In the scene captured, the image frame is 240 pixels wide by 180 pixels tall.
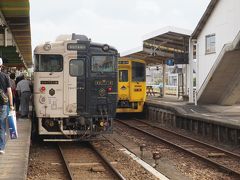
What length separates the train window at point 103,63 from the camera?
488 inches

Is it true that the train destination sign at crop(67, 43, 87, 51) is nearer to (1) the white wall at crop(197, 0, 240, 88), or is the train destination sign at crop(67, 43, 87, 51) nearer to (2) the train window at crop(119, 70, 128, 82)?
(1) the white wall at crop(197, 0, 240, 88)

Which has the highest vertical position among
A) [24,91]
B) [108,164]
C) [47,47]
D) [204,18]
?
[204,18]

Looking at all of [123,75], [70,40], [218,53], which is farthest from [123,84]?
[70,40]

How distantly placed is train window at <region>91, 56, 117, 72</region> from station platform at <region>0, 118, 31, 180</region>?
96.8 inches

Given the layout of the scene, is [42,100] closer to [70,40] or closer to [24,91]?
[70,40]

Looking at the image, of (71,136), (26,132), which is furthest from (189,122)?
(26,132)

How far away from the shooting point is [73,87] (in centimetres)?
1226

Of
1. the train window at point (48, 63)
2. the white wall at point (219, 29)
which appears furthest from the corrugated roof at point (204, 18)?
the train window at point (48, 63)

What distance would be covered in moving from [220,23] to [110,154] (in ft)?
31.4

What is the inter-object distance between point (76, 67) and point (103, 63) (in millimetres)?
718

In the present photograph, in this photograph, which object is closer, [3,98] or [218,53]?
[3,98]

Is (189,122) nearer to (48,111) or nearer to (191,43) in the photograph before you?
(191,43)

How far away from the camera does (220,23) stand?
19.2 meters

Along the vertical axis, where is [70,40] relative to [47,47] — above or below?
above
